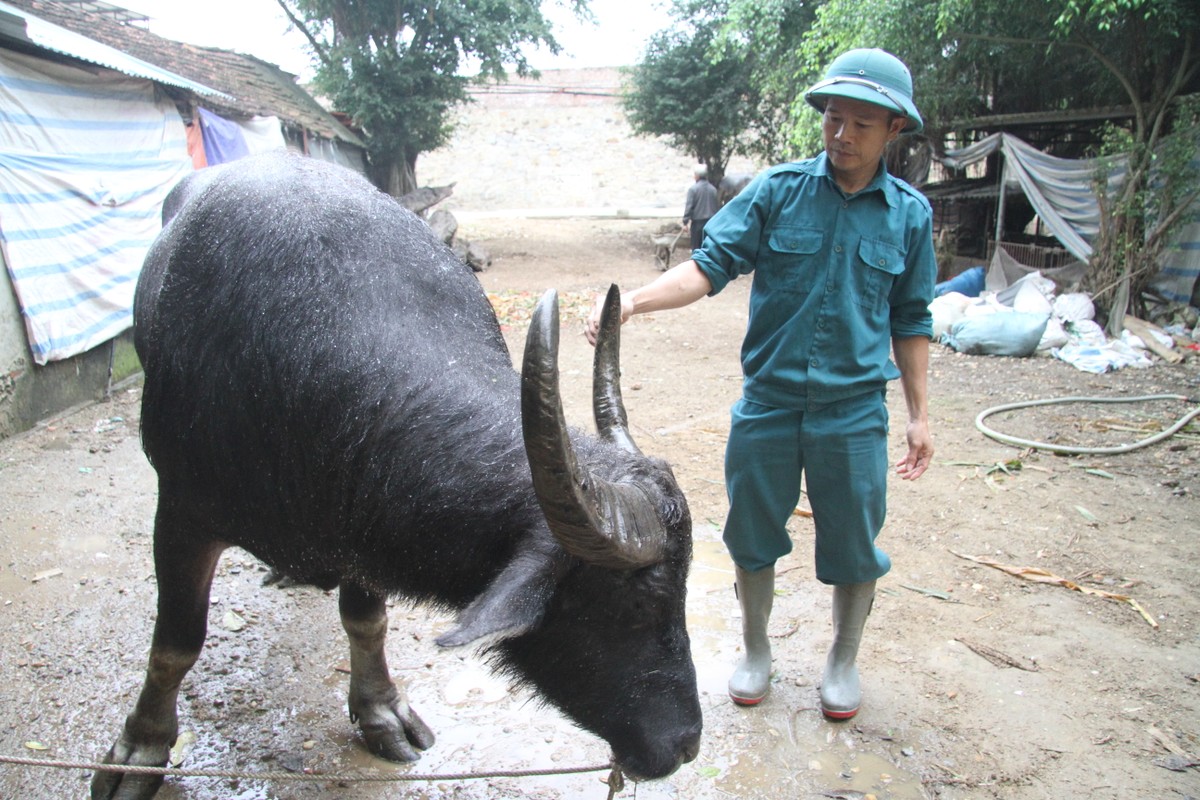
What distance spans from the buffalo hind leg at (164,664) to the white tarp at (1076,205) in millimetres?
10330

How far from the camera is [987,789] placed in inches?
107

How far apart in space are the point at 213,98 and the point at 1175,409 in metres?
10.3

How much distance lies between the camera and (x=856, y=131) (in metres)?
2.58

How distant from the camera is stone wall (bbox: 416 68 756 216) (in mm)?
29969

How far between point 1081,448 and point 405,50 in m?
17.1

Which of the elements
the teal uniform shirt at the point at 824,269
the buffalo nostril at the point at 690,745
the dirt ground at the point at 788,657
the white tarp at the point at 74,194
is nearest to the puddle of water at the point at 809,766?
the dirt ground at the point at 788,657

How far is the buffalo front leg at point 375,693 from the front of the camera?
294 cm

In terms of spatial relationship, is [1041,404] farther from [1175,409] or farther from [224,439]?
[224,439]

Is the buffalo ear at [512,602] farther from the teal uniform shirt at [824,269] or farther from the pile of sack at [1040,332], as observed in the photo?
the pile of sack at [1040,332]

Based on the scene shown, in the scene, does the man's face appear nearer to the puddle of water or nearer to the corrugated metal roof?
the puddle of water

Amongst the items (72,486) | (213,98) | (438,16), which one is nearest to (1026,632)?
(72,486)

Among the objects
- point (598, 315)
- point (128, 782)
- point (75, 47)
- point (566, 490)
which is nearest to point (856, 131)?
point (598, 315)

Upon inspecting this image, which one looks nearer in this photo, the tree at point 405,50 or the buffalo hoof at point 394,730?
the buffalo hoof at point 394,730

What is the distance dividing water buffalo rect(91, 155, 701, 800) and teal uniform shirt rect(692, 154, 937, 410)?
0.82 m
